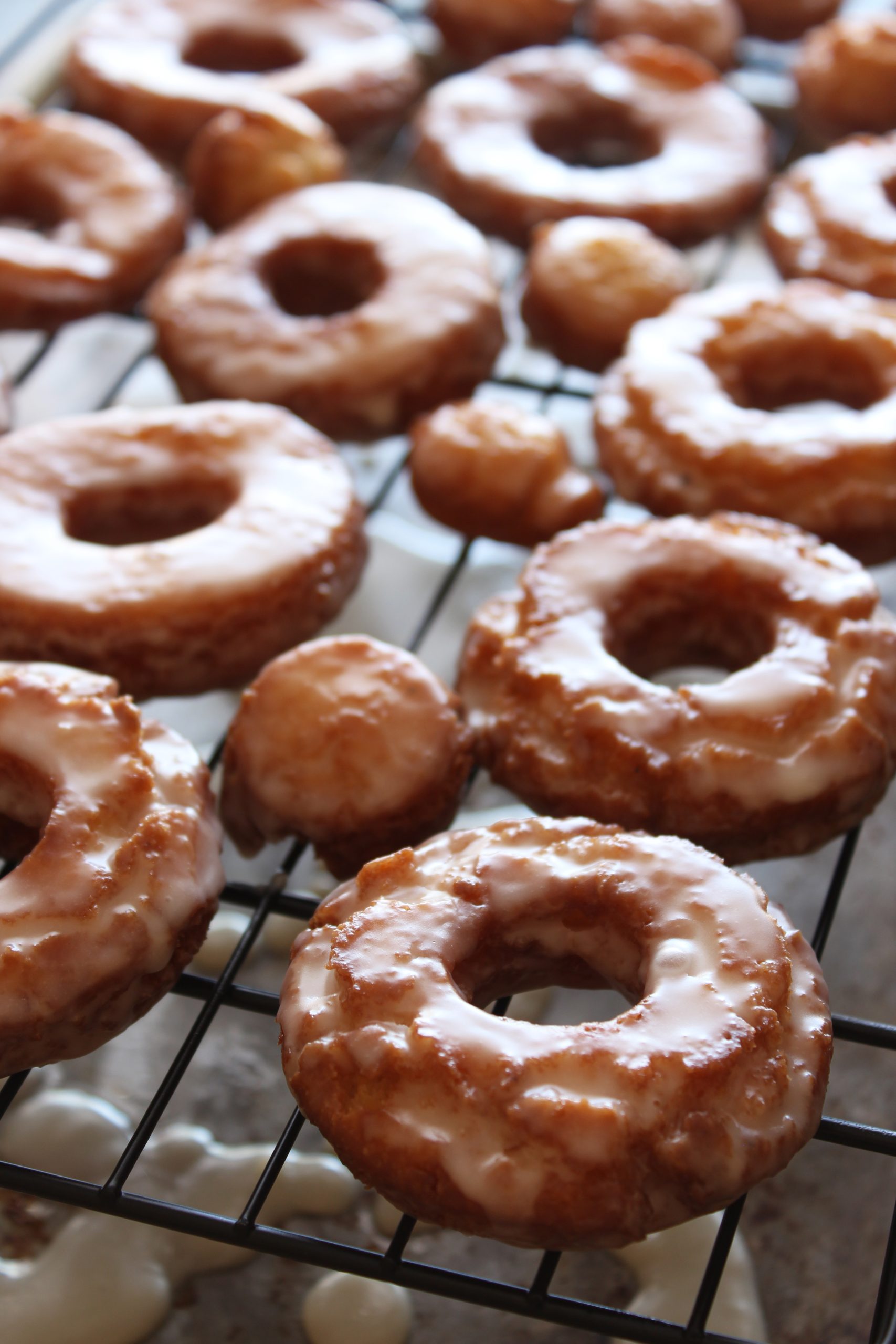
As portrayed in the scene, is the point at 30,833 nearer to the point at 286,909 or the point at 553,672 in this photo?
the point at 286,909

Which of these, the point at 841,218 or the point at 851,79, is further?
the point at 851,79

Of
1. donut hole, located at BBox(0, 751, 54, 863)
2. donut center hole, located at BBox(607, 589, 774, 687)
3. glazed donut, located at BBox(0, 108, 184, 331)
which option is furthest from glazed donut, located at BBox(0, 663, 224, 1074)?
glazed donut, located at BBox(0, 108, 184, 331)

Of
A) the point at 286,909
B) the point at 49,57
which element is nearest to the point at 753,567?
the point at 286,909

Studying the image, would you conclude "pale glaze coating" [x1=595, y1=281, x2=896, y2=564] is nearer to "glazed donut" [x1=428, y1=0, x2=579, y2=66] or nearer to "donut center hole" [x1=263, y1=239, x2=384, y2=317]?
"donut center hole" [x1=263, y1=239, x2=384, y2=317]

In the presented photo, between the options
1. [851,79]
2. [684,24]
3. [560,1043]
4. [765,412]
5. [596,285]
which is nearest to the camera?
[560,1043]

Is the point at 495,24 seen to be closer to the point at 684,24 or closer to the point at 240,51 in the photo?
the point at 684,24

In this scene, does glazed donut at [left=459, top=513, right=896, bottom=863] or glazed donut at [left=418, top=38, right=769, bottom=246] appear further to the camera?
glazed donut at [left=418, top=38, right=769, bottom=246]

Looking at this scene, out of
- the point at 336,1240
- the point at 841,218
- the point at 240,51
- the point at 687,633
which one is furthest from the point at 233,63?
the point at 336,1240
